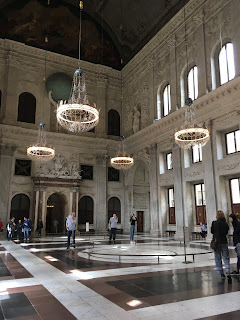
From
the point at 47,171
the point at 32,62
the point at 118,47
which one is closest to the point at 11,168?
the point at 47,171

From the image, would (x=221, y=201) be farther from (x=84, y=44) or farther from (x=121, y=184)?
(x=84, y=44)

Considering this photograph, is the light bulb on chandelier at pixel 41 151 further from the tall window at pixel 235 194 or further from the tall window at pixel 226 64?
the tall window at pixel 226 64

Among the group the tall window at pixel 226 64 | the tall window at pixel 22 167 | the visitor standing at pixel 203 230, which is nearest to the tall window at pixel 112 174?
the tall window at pixel 22 167

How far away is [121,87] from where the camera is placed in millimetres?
24969

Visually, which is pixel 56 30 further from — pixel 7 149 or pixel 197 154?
pixel 197 154

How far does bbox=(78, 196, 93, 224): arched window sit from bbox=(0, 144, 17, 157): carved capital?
608 centimetres

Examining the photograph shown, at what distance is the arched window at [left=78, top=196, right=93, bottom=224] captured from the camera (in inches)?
832

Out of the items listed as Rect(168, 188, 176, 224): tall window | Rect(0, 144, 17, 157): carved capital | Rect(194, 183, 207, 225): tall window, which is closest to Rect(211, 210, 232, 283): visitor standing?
Rect(194, 183, 207, 225): tall window

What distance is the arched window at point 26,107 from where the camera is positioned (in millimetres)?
20750

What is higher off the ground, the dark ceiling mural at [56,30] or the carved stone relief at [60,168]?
the dark ceiling mural at [56,30]

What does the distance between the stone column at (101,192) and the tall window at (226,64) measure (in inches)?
442

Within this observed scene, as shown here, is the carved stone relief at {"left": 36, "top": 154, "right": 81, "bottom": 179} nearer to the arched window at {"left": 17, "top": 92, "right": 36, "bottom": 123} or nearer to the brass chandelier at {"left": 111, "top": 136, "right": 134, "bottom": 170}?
the arched window at {"left": 17, "top": 92, "right": 36, "bottom": 123}

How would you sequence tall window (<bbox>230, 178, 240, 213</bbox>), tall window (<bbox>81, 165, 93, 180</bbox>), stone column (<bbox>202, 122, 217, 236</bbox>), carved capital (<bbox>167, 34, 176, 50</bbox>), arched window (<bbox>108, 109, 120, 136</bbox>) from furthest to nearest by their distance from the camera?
arched window (<bbox>108, 109, 120, 136</bbox>) < tall window (<bbox>81, 165, 93, 180</bbox>) < carved capital (<bbox>167, 34, 176, 50</bbox>) < stone column (<bbox>202, 122, 217, 236</bbox>) < tall window (<bbox>230, 178, 240, 213</bbox>)

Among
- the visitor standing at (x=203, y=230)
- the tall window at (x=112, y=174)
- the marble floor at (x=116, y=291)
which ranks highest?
the tall window at (x=112, y=174)
